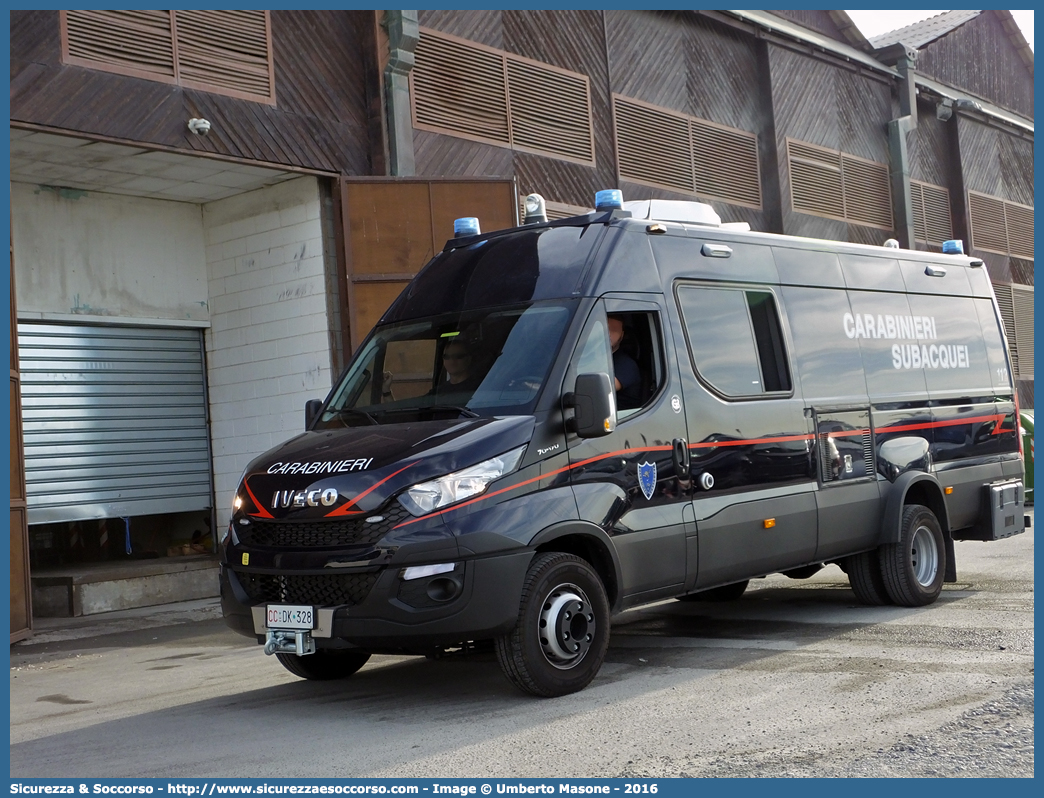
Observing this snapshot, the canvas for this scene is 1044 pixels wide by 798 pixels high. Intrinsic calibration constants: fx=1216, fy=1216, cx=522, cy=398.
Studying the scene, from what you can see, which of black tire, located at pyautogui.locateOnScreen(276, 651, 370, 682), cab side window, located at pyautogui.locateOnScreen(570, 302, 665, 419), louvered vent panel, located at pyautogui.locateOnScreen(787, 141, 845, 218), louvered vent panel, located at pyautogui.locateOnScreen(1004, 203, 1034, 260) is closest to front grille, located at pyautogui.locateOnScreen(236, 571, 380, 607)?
black tire, located at pyautogui.locateOnScreen(276, 651, 370, 682)

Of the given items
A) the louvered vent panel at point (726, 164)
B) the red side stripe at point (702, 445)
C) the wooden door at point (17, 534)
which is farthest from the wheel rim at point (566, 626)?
the louvered vent panel at point (726, 164)

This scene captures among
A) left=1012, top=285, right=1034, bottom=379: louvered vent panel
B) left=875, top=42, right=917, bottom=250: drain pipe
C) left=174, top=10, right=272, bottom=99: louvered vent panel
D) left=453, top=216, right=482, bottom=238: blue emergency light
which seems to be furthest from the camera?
left=1012, top=285, right=1034, bottom=379: louvered vent panel

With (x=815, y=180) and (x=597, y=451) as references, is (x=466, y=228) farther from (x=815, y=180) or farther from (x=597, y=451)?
(x=815, y=180)

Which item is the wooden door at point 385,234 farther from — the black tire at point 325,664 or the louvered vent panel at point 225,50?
the black tire at point 325,664

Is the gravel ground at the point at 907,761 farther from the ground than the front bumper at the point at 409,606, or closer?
closer

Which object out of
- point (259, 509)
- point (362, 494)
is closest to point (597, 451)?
point (362, 494)

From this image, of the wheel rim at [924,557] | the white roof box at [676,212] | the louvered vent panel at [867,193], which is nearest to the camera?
the white roof box at [676,212]

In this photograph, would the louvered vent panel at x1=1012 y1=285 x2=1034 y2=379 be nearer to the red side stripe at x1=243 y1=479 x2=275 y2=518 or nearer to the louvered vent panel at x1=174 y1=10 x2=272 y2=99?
the louvered vent panel at x1=174 y1=10 x2=272 y2=99

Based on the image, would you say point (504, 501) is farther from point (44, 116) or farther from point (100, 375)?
point (100, 375)

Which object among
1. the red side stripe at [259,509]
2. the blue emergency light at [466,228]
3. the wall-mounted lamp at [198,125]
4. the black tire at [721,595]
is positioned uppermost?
the wall-mounted lamp at [198,125]

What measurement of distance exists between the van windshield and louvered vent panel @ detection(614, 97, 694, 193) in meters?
10.2

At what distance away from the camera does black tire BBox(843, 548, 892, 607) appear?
29.8 feet

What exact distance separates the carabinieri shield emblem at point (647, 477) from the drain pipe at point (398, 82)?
747 centimetres

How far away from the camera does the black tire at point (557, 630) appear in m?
6.26
